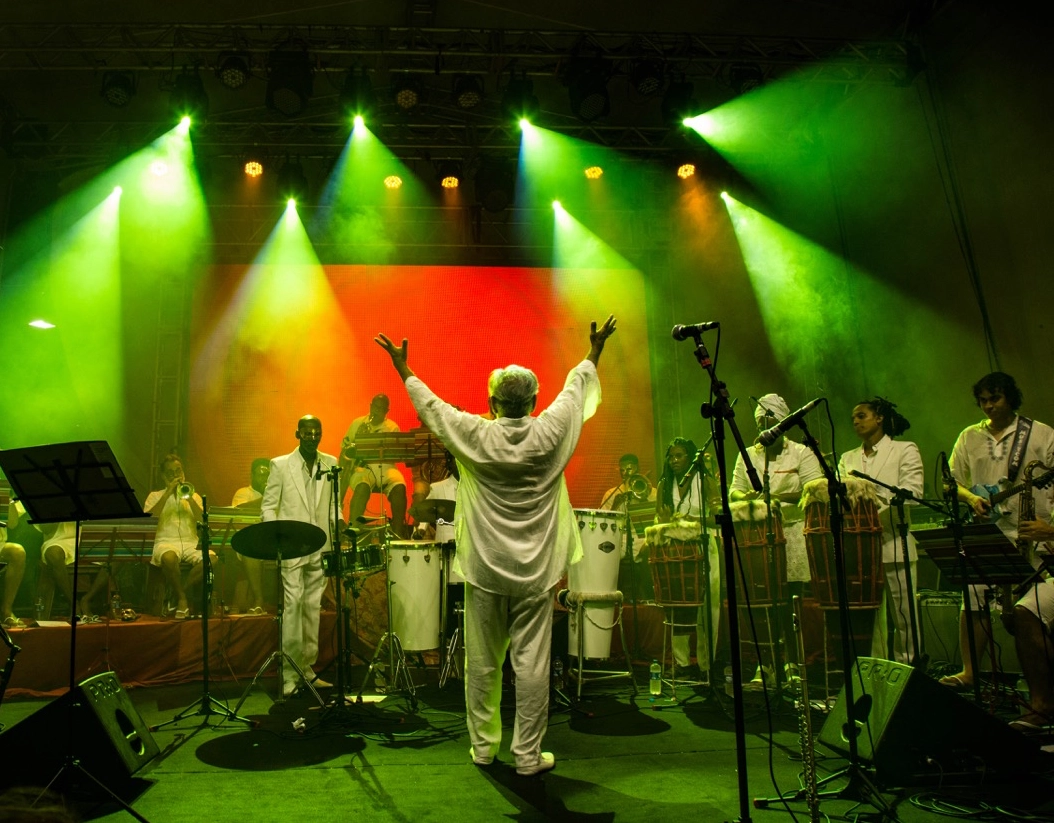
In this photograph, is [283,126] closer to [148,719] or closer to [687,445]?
[687,445]

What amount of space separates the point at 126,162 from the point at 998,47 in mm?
11562

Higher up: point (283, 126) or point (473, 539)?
point (283, 126)

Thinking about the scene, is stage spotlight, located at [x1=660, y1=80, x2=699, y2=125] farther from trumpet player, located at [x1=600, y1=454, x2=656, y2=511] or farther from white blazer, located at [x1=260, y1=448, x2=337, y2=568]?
white blazer, located at [x1=260, y1=448, x2=337, y2=568]

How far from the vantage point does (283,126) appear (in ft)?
37.7

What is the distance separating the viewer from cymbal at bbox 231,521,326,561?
5363 mm

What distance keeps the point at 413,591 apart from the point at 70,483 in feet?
11.0

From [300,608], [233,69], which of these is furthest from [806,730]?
[233,69]

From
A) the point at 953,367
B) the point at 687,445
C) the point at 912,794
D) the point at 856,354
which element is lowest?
the point at 912,794

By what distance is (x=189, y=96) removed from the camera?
380 inches

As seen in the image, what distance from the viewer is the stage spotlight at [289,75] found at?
9.37 metres

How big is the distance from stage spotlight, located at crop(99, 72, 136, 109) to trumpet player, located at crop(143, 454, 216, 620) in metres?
4.55

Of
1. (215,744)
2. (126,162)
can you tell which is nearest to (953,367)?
(215,744)

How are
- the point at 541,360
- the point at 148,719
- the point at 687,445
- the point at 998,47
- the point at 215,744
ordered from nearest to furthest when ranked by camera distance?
the point at 215,744, the point at 148,719, the point at 687,445, the point at 998,47, the point at 541,360

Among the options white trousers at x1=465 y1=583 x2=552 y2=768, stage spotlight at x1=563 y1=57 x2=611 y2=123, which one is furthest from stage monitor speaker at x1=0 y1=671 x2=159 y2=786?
stage spotlight at x1=563 y1=57 x2=611 y2=123
